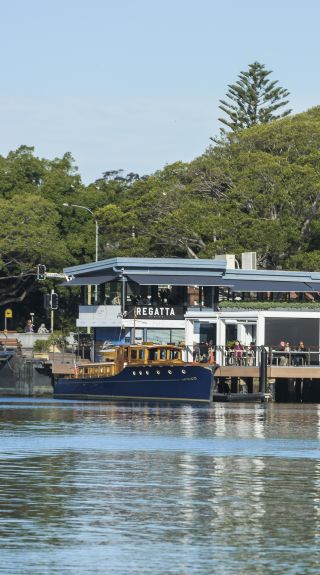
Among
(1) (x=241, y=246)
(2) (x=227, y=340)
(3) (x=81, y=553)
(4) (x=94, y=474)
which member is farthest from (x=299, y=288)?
(3) (x=81, y=553)

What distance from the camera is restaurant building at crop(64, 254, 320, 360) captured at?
321 feet

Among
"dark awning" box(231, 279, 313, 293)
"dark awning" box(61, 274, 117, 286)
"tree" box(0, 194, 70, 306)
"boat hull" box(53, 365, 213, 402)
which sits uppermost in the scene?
"tree" box(0, 194, 70, 306)

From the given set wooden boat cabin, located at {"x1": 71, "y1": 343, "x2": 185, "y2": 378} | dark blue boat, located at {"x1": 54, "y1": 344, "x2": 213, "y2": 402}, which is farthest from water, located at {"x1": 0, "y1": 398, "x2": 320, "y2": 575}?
wooden boat cabin, located at {"x1": 71, "y1": 343, "x2": 185, "y2": 378}

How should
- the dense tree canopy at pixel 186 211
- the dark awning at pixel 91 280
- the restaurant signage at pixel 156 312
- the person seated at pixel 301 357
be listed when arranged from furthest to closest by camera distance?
the dense tree canopy at pixel 186 211
the dark awning at pixel 91 280
the restaurant signage at pixel 156 312
the person seated at pixel 301 357

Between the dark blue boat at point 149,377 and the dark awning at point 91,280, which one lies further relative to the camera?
the dark awning at point 91,280

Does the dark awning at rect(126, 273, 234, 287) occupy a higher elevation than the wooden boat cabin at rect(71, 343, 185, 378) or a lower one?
higher

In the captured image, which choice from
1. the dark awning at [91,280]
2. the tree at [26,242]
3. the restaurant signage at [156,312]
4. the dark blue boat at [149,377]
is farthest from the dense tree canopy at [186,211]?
the dark blue boat at [149,377]

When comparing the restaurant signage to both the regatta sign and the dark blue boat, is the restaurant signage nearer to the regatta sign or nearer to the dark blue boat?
the regatta sign

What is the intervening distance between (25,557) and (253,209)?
326ft

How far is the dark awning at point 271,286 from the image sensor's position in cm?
10669

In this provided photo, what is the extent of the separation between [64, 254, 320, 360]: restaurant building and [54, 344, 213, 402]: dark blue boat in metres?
7.45

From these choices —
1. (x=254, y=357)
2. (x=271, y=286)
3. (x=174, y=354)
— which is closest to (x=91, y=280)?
(x=271, y=286)

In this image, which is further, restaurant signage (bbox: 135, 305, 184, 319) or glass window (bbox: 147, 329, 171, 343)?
glass window (bbox: 147, 329, 171, 343)

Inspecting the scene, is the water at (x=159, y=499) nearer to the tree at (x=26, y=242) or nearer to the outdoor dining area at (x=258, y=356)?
the outdoor dining area at (x=258, y=356)
